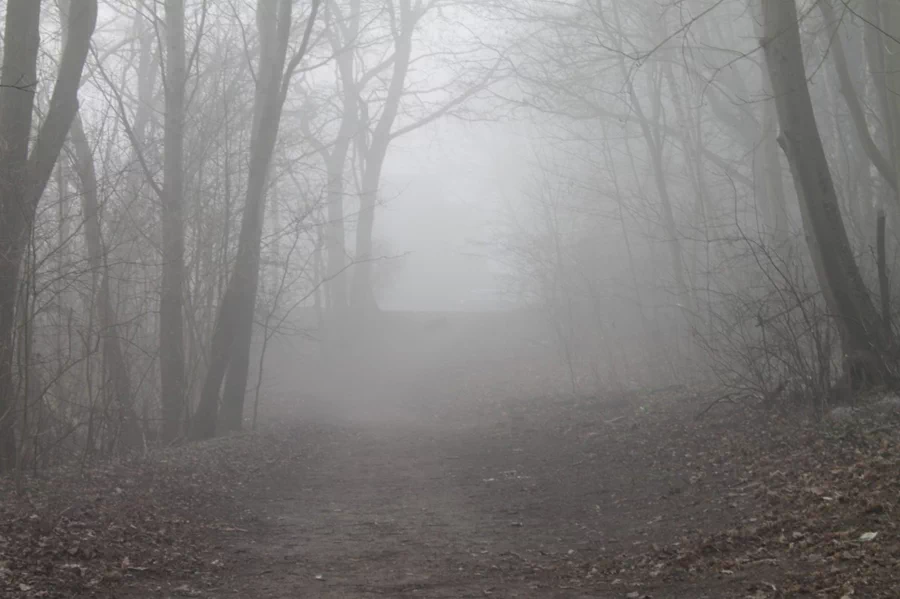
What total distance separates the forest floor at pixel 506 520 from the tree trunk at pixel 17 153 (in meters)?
1.27

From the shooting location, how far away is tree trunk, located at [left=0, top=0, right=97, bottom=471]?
882 cm

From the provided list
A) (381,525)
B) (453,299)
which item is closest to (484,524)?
(381,525)

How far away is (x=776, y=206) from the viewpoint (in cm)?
1747

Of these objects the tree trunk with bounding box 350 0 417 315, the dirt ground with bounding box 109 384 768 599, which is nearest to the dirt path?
the dirt ground with bounding box 109 384 768 599

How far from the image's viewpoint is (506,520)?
8.12 metres

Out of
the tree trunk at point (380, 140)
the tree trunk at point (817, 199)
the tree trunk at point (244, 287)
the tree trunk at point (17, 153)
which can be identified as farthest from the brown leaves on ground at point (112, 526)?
the tree trunk at point (380, 140)

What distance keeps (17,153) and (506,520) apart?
259 inches

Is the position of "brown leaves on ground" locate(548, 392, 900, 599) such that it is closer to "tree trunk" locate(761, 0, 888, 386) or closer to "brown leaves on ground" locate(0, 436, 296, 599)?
"tree trunk" locate(761, 0, 888, 386)

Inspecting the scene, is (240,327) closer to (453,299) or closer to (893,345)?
(893,345)

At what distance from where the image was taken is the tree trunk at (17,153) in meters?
8.82

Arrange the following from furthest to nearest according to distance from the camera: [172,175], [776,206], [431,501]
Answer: [776,206] → [172,175] → [431,501]

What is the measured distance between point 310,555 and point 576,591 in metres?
2.41

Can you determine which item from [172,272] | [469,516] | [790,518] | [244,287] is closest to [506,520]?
[469,516]

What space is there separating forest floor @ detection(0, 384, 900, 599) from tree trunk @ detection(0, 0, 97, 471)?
4.16ft
